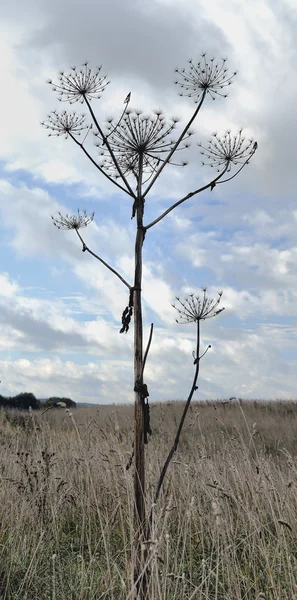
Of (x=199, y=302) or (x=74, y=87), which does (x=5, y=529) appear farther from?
(x=74, y=87)

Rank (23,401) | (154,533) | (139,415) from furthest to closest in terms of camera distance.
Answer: (23,401), (139,415), (154,533)

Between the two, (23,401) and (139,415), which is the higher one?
(23,401)

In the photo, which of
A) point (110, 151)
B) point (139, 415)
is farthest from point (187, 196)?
point (139, 415)

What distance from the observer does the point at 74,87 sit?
11.7 ft

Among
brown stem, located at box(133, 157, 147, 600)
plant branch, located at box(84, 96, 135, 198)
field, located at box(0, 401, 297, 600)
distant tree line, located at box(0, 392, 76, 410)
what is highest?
plant branch, located at box(84, 96, 135, 198)

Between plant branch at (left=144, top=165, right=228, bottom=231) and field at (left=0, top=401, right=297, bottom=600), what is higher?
plant branch at (left=144, top=165, right=228, bottom=231)

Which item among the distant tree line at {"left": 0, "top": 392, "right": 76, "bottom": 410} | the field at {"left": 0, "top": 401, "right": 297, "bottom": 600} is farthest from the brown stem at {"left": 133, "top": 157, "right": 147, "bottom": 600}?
the distant tree line at {"left": 0, "top": 392, "right": 76, "bottom": 410}

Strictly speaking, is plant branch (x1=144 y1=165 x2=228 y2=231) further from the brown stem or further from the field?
the field

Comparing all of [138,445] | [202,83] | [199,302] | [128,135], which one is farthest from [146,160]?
[138,445]

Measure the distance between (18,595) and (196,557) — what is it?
153 cm

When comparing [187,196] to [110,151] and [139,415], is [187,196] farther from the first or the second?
[139,415]

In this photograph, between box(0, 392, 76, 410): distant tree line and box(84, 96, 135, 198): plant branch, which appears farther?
box(0, 392, 76, 410): distant tree line

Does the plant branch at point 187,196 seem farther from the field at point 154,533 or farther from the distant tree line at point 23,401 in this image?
the distant tree line at point 23,401

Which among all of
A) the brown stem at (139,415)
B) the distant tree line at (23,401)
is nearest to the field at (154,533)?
the brown stem at (139,415)
